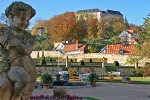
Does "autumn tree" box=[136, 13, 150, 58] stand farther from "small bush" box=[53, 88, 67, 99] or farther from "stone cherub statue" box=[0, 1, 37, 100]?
"stone cherub statue" box=[0, 1, 37, 100]

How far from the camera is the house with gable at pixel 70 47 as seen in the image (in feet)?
271

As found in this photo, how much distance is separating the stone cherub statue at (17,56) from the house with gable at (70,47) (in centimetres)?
7600

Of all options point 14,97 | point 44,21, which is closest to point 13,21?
point 14,97

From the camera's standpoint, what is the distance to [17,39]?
4.83m

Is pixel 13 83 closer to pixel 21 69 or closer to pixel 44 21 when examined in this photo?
pixel 21 69

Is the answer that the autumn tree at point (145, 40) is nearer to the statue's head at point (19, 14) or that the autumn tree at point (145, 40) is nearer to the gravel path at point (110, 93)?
the gravel path at point (110, 93)

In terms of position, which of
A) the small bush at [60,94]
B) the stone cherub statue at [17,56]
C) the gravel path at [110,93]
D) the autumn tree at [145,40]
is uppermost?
the autumn tree at [145,40]

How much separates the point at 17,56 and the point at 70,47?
82145 millimetres

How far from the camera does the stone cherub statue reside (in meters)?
4.69

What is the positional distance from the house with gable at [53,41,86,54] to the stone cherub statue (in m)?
76.0

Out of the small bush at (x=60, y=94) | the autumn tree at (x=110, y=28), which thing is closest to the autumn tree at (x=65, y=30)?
the autumn tree at (x=110, y=28)

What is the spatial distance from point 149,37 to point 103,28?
74731 millimetres

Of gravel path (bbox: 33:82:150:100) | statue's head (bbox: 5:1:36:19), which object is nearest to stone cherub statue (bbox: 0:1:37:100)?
statue's head (bbox: 5:1:36:19)

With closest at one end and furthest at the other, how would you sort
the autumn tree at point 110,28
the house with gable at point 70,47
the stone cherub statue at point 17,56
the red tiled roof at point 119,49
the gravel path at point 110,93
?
the stone cherub statue at point 17,56, the gravel path at point 110,93, the red tiled roof at point 119,49, the house with gable at point 70,47, the autumn tree at point 110,28
